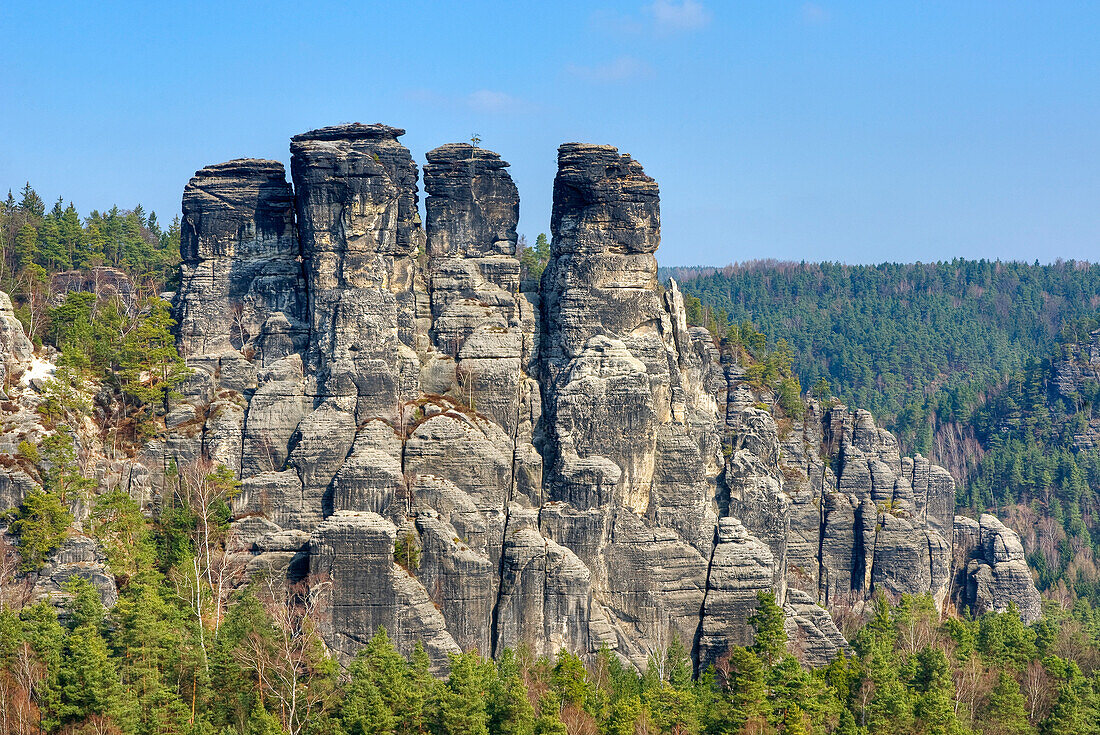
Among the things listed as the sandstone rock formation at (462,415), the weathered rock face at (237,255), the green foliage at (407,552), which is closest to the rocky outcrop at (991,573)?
the sandstone rock formation at (462,415)

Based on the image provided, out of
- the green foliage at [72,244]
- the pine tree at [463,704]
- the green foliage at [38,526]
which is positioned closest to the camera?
the pine tree at [463,704]

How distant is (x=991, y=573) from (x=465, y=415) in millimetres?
40420

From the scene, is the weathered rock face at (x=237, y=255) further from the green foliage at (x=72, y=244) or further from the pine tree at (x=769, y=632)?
the pine tree at (x=769, y=632)

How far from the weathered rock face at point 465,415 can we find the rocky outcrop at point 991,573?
816 inches

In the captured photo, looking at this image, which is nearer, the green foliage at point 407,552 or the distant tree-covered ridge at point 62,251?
the green foliage at point 407,552

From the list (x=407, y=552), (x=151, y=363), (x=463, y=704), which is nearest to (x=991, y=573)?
(x=407, y=552)

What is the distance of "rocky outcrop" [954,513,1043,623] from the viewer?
8931 centimetres

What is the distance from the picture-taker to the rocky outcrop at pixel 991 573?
8931 cm

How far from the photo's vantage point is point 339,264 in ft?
228

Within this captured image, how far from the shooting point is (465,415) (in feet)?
224

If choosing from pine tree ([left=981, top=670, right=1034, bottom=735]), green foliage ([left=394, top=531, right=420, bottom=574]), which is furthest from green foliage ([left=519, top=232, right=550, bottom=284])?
pine tree ([left=981, top=670, right=1034, bottom=735])

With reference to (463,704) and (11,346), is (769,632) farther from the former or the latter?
(11,346)

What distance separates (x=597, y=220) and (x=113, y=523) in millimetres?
27003

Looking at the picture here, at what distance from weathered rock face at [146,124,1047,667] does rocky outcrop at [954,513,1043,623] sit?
2073 centimetres
